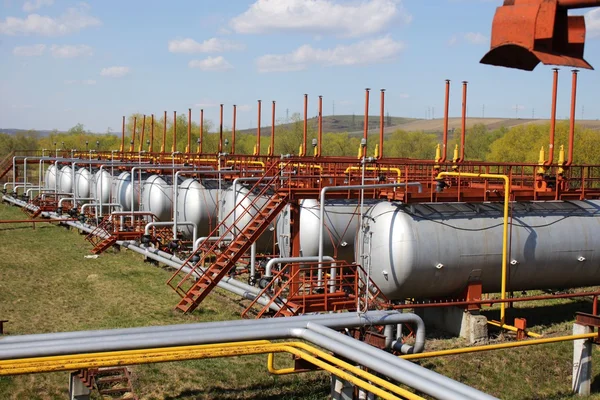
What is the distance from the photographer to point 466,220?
1642cm

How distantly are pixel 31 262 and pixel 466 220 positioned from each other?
1493 centimetres

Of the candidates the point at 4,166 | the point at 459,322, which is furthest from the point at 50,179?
the point at 459,322

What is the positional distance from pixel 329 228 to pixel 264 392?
740cm

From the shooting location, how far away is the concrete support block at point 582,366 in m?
13.2

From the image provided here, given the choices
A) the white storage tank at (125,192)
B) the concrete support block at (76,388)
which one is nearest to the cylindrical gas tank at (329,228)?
the concrete support block at (76,388)

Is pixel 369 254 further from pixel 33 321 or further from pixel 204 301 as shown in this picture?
pixel 33 321

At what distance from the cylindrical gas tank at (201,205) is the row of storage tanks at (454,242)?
696 centimetres

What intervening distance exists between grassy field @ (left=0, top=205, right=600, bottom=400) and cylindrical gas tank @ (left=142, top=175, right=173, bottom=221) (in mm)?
2787

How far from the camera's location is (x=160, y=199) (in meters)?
28.8

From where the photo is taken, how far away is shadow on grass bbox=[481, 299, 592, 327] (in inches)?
727

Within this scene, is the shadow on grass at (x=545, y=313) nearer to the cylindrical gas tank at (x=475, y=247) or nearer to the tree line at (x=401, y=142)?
the cylindrical gas tank at (x=475, y=247)

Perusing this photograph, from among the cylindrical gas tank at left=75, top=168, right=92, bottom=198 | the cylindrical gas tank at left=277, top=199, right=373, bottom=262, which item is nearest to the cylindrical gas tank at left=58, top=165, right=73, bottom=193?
the cylindrical gas tank at left=75, top=168, right=92, bottom=198

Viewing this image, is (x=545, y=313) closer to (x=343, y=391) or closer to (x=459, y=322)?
(x=459, y=322)

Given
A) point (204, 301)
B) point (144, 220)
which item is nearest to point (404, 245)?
point (204, 301)
